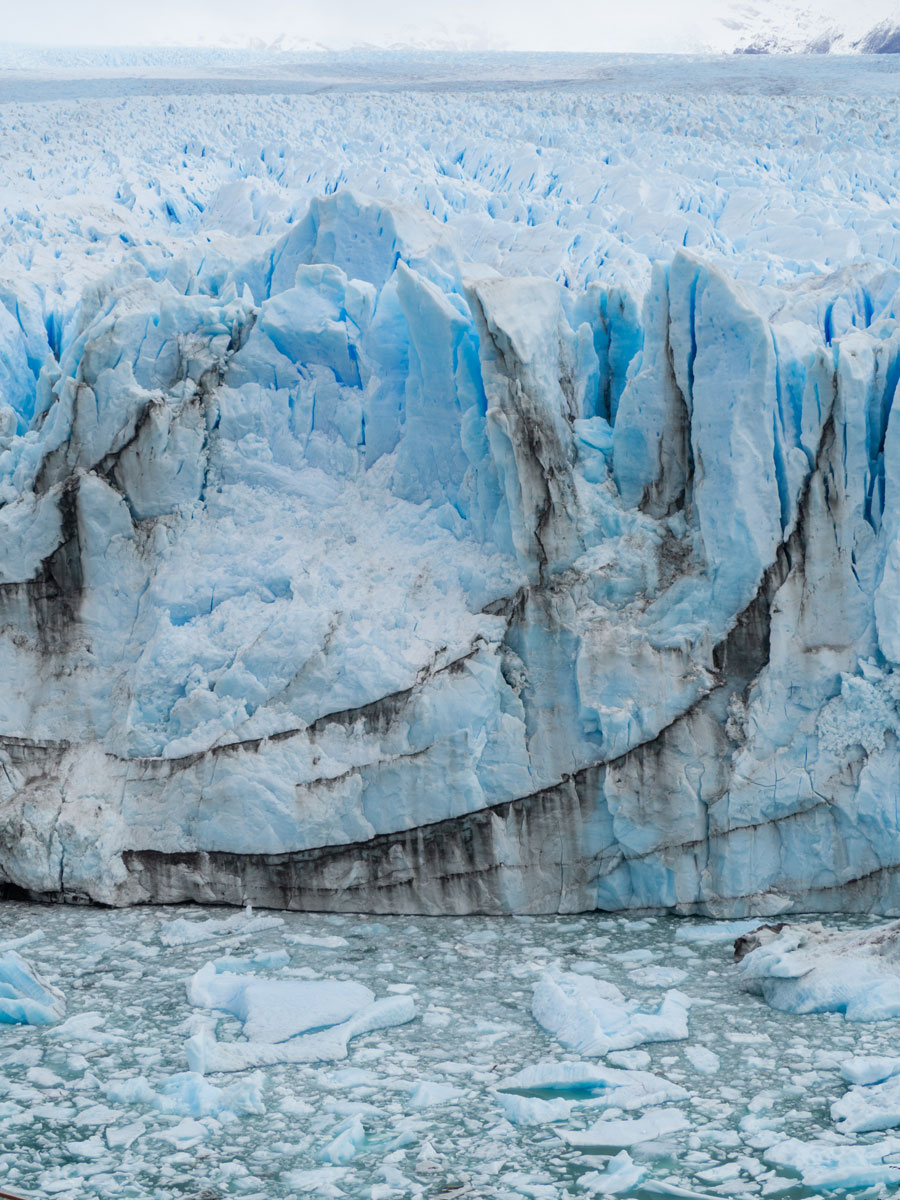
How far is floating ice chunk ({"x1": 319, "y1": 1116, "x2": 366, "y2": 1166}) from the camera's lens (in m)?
4.21

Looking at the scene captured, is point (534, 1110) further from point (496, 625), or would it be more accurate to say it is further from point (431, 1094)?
point (496, 625)

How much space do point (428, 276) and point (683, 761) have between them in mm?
3294

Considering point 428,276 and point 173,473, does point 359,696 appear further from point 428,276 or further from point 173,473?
point 428,276

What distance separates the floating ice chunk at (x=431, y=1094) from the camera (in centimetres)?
453

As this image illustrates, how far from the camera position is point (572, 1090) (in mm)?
4652

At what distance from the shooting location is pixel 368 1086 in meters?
4.70

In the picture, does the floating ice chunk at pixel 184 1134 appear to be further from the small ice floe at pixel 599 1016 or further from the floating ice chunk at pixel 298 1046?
the small ice floe at pixel 599 1016

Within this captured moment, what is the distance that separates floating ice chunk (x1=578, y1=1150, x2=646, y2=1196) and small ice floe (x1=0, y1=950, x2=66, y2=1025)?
2.40 metres

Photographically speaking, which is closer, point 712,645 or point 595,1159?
point 595,1159

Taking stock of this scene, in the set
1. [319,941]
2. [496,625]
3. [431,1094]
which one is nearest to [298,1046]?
[431,1094]

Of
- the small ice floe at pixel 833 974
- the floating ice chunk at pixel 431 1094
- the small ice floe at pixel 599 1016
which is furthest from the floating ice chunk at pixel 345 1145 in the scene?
the small ice floe at pixel 833 974

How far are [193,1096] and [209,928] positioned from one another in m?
1.57

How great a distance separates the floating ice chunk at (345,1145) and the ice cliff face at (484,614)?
204 centimetres

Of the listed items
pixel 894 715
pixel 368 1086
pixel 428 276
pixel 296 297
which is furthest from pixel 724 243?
pixel 368 1086
